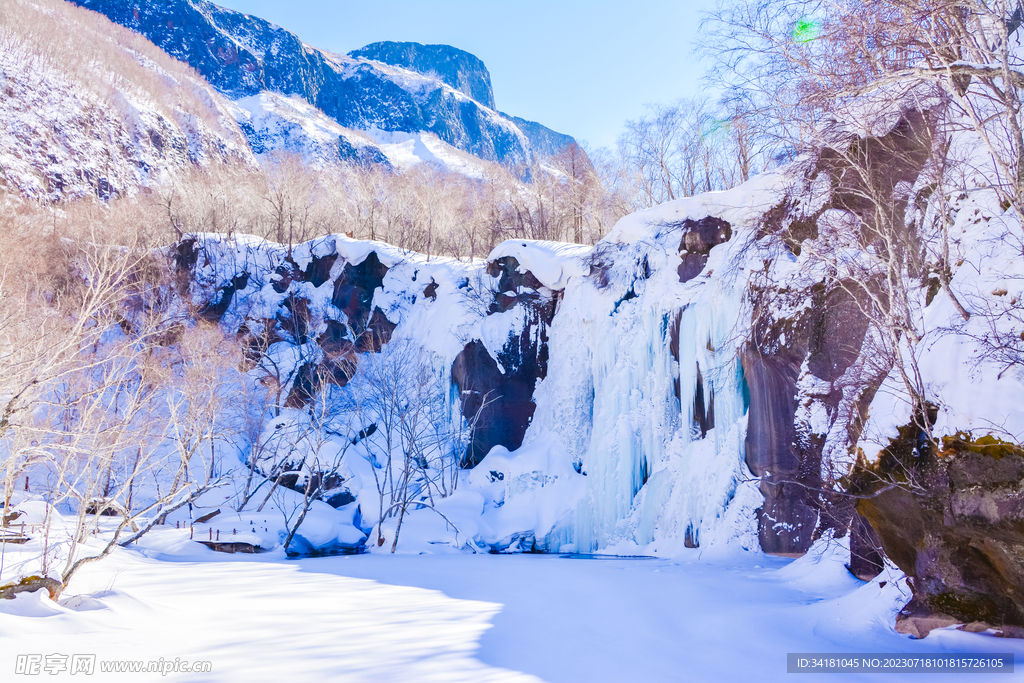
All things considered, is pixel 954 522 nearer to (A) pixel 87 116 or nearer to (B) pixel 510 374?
(B) pixel 510 374

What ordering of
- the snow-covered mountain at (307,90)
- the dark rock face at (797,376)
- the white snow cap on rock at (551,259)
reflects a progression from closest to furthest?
the dark rock face at (797,376), the white snow cap on rock at (551,259), the snow-covered mountain at (307,90)

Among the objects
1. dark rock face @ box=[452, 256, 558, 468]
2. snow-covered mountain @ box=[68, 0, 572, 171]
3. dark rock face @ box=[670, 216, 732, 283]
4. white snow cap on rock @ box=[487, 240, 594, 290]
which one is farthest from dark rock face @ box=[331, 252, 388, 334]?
snow-covered mountain @ box=[68, 0, 572, 171]

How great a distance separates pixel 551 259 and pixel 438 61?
89934 millimetres

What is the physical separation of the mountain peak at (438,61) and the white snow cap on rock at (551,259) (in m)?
83.4

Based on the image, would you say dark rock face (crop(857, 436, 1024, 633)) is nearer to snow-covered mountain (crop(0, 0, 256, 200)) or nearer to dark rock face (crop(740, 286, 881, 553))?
dark rock face (crop(740, 286, 881, 553))

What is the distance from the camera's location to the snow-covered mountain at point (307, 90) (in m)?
54.3

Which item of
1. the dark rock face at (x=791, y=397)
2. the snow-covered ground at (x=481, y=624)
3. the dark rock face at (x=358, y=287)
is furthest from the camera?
the dark rock face at (x=358, y=287)

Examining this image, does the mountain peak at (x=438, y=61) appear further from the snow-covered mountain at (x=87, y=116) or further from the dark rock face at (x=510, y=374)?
the dark rock face at (x=510, y=374)

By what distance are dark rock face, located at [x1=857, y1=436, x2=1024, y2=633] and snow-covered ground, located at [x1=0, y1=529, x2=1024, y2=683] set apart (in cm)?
30

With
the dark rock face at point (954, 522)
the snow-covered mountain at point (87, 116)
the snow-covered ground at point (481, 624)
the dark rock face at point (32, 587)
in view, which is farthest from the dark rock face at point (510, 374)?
the snow-covered mountain at point (87, 116)

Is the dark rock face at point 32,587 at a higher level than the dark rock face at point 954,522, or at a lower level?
lower

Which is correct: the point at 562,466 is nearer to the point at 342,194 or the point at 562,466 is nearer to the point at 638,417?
the point at 638,417

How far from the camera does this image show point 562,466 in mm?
15180

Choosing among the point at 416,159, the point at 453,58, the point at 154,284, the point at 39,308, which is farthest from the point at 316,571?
the point at 453,58
